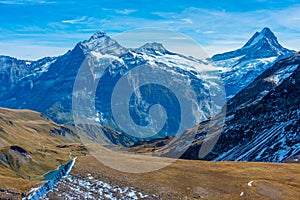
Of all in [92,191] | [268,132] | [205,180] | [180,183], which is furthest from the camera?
[268,132]

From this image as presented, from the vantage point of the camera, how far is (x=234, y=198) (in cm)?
5484

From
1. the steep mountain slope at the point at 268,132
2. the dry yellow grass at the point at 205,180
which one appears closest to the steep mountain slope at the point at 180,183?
the dry yellow grass at the point at 205,180

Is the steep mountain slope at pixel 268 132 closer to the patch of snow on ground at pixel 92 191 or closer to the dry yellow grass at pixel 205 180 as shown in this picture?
the dry yellow grass at pixel 205 180

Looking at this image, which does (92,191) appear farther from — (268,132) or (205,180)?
(268,132)

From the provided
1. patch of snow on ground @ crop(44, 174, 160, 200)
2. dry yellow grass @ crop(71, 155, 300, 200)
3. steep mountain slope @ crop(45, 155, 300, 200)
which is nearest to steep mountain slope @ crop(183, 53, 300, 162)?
dry yellow grass @ crop(71, 155, 300, 200)

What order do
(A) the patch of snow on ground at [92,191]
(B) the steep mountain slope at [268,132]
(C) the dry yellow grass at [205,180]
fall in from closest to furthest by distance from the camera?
1. (A) the patch of snow on ground at [92,191]
2. (C) the dry yellow grass at [205,180]
3. (B) the steep mountain slope at [268,132]

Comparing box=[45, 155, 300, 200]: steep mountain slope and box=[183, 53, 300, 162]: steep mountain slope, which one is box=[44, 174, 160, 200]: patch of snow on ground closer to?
box=[45, 155, 300, 200]: steep mountain slope

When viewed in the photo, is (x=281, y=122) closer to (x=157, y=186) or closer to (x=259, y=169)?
(x=259, y=169)

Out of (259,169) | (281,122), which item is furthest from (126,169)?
(281,122)

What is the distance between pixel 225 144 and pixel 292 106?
37499mm

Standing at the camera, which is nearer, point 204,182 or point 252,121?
point 204,182

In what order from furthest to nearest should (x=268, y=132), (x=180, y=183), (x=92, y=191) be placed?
1. (x=268, y=132)
2. (x=180, y=183)
3. (x=92, y=191)

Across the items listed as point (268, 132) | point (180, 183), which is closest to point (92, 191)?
point (180, 183)

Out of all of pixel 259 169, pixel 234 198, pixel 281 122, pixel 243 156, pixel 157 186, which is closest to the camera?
pixel 234 198
